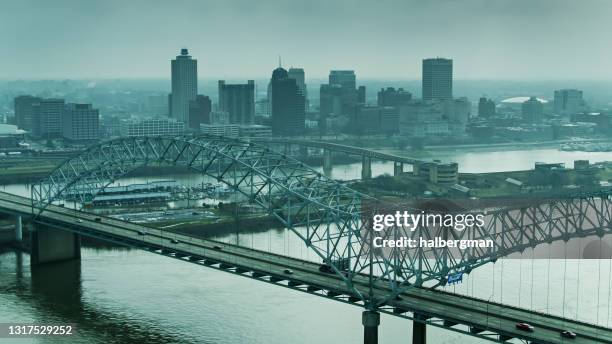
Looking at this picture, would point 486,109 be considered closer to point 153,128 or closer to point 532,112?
point 532,112

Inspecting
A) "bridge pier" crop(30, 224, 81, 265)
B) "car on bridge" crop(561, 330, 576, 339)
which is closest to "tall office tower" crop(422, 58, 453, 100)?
"bridge pier" crop(30, 224, 81, 265)

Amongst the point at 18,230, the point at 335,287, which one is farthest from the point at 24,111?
the point at 335,287

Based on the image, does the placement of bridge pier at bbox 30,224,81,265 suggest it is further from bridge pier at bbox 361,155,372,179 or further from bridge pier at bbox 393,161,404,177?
bridge pier at bbox 393,161,404,177

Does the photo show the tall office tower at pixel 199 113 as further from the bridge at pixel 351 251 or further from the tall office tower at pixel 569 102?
the bridge at pixel 351 251

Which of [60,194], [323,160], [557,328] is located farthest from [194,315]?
[323,160]

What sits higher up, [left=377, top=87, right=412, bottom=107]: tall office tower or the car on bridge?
[left=377, top=87, right=412, bottom=107]: tall office tower

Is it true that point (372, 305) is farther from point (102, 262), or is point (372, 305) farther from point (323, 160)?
point (323, 160)
